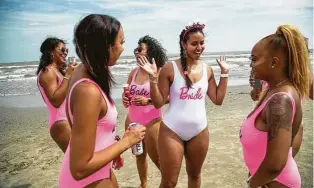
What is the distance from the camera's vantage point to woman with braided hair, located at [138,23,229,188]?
396cm

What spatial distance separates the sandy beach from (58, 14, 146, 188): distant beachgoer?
358 centimetres

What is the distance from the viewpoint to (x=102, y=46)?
207 cm

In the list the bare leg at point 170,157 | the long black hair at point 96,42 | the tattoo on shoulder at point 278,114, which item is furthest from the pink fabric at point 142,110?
the tattoo on shoulder at point 278,114

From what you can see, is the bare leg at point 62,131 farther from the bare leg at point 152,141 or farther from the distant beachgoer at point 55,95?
the bare leg at point 152,141

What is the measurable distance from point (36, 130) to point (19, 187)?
464cm

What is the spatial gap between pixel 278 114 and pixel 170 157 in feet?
6.61

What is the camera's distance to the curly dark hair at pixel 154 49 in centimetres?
580

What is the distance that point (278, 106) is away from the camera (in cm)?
216

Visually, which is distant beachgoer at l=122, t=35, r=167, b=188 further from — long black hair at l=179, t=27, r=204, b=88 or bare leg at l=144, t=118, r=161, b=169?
long black hair at l=179, t=27, r=204, b=88

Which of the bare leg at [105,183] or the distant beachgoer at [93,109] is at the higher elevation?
the distant beachgoer at [93,109]

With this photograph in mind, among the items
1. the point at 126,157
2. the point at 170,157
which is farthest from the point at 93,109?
the point at 126,157

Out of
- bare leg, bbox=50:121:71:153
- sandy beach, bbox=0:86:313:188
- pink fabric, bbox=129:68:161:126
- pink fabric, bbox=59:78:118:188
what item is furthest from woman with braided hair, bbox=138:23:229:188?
pink fabric, bbox=59:78:118:188

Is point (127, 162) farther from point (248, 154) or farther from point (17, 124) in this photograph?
point (17, 124)

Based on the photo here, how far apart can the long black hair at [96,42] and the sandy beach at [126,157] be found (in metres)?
3.91
